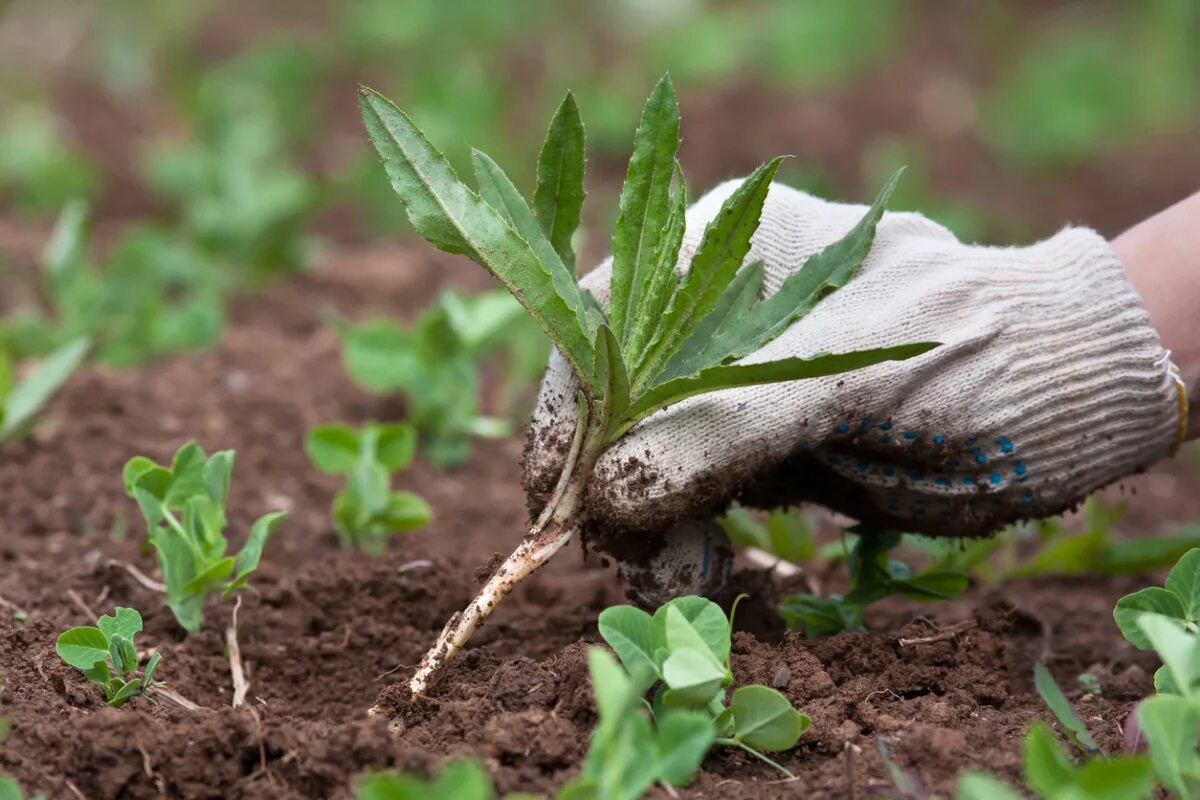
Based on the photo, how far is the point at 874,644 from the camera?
185 centimetres

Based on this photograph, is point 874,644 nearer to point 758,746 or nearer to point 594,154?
point 758,746

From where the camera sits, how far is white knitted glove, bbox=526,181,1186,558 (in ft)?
5.94

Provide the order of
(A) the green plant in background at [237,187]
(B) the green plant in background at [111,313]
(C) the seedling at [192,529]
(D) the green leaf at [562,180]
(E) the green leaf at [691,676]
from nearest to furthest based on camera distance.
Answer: (E) the green leaf at [691,676], (D) the green leaf at [562,180], (C) the seedling at [192,529], (B) the green plant in background at [111,313], (A) the green plant in background at [237,187]

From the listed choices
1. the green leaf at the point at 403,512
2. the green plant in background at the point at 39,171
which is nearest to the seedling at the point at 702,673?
the green leaf at the point at 403,512

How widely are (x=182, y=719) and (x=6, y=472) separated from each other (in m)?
1.13

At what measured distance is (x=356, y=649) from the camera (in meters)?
2.00

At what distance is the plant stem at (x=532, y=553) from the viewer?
5.70 ft

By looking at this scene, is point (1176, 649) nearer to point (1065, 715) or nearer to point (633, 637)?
point (1065, 715)

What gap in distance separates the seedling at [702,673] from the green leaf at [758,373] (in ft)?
0.85

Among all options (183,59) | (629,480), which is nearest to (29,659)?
(629,480)

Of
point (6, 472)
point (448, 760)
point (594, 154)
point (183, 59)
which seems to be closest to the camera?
point (448, 760)

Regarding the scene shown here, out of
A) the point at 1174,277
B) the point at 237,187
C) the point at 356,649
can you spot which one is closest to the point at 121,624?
the point at 356,649

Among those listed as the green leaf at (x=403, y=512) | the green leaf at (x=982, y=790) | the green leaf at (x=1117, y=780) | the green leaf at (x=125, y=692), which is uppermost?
the green leaf at (x=1117, y=780)

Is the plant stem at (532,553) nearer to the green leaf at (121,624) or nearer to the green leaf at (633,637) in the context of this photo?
the green leaf at (633,637)
